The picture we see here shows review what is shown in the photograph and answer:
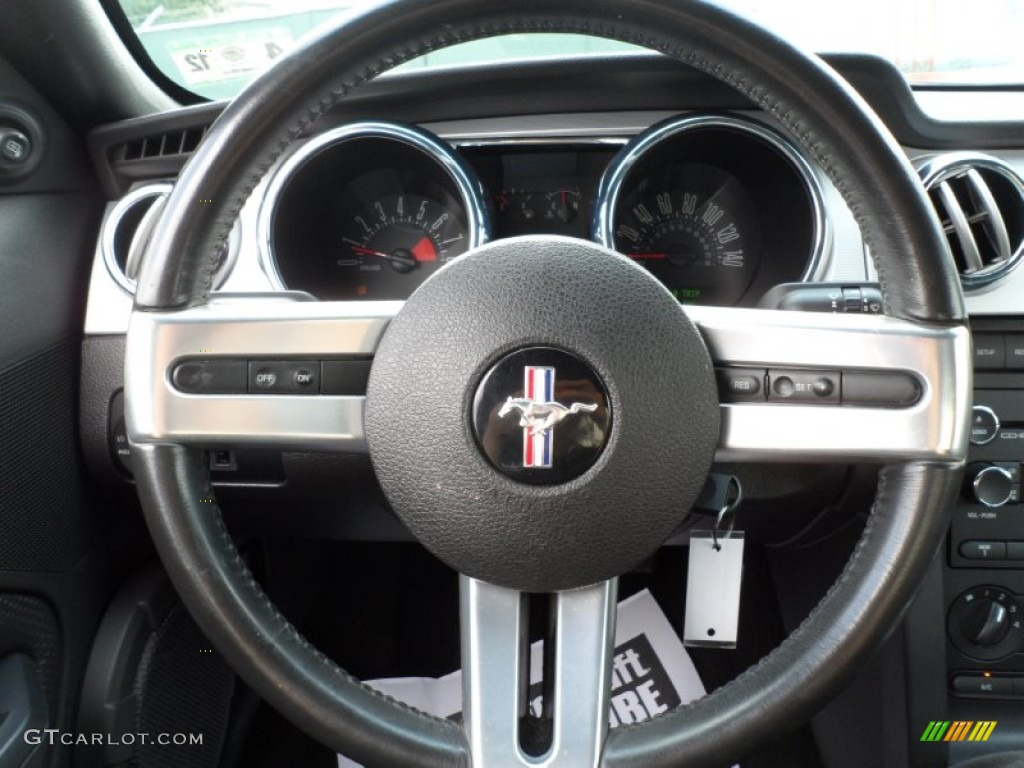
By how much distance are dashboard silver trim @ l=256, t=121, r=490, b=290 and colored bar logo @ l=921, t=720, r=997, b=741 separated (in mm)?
915

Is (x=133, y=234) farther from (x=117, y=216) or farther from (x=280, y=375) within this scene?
(x=280, y=375)

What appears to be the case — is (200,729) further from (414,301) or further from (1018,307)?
(1018,307)

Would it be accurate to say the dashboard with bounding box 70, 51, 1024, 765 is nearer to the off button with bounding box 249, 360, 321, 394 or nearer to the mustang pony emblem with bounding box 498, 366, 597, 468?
the off button with bounding box 249, 360, 321, 394

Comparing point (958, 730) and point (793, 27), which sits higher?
point (793, 27)

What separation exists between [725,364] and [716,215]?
0.80m

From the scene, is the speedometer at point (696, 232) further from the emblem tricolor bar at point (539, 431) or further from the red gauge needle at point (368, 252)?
the emblem tricolor bar at point (539, 431)

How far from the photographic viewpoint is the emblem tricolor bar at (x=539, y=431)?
2.40 feet

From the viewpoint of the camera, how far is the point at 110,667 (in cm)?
137

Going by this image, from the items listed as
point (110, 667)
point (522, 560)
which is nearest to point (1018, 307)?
point (522, 560)

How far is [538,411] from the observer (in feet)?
2.40

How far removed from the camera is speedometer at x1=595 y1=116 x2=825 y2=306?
143cm

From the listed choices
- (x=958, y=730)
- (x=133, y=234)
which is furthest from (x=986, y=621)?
(x=133, y=234)

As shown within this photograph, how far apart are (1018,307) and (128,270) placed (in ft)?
3.89

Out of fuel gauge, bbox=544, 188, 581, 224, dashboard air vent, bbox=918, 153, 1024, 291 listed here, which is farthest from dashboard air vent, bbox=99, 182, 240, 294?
dashboard air vent, bbox=918, 153, 1024, 291
